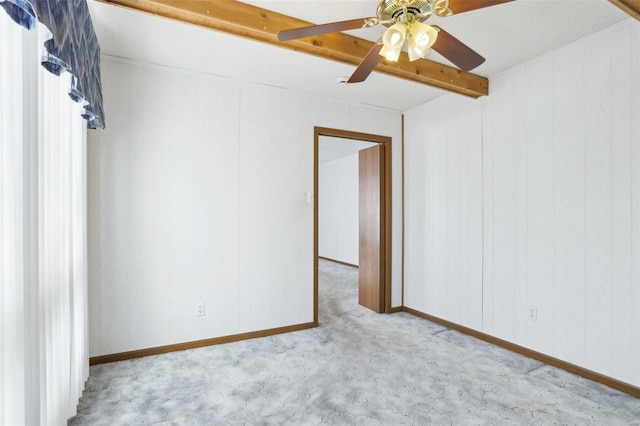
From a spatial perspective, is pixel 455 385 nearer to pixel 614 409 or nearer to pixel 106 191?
pixel 614 409

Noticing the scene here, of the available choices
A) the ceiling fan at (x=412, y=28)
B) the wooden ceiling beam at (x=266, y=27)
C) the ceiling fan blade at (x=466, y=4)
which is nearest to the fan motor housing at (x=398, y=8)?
the ceiling fan at (x=412, y=28)

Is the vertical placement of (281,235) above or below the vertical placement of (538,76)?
below

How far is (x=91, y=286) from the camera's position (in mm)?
2803

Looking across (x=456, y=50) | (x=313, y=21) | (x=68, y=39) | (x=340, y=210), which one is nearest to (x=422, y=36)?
(x=456, y=50)

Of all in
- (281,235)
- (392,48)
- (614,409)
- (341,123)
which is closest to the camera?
(392,48)

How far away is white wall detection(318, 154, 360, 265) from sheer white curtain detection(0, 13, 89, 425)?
6286 mm

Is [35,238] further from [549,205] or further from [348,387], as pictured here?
[549,205]

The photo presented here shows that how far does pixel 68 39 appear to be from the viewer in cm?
141

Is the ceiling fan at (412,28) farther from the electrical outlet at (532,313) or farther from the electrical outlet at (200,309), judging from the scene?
the electrical outlet at (200,309)

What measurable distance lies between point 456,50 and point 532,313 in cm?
243

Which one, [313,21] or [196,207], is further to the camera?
[196,207]

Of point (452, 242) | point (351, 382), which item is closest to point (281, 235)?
point (351, 382)

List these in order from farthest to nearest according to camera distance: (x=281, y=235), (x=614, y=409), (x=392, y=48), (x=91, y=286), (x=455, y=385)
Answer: (x=281, y=235) < (x=91, y=286) < (x=455, y=385) < (x=614, y=409) < (x=392, y=48)

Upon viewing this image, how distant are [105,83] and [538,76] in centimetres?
376
